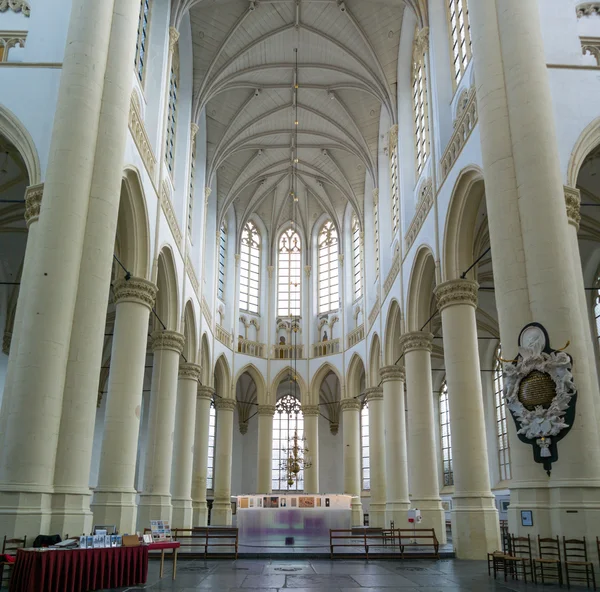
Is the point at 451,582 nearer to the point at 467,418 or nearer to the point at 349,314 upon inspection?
the point at 467,418

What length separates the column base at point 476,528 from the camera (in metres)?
15.2

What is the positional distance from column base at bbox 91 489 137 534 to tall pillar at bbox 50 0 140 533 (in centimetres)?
315

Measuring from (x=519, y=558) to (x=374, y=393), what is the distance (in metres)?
19.5

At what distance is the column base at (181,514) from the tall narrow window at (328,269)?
53.4 feet

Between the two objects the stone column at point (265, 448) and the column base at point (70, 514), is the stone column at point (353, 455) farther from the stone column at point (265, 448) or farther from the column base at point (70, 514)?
the column base at point (70, 514)

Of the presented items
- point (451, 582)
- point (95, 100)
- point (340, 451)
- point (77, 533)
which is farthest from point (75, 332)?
point (340, 451)

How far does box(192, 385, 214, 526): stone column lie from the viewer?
29328mm

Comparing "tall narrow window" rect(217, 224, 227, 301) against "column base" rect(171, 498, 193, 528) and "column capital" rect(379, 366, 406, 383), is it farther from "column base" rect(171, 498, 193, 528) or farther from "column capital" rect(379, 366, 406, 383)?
"column base" rect(171, 498, 193, 528)

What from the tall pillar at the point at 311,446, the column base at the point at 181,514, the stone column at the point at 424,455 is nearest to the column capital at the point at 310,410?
the tall pillar at the point at 311,446

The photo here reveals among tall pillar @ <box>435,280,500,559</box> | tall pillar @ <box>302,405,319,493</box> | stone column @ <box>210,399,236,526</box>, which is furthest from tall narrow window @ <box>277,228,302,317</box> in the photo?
tall pillar @ <box>435,280,500,559</box>

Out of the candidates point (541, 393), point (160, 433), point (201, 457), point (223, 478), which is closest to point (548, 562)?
point (541, 393)

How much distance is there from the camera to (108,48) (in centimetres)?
1353

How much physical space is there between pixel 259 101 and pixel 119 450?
64.7 ft

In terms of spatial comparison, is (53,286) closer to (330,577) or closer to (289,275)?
(330,577)
